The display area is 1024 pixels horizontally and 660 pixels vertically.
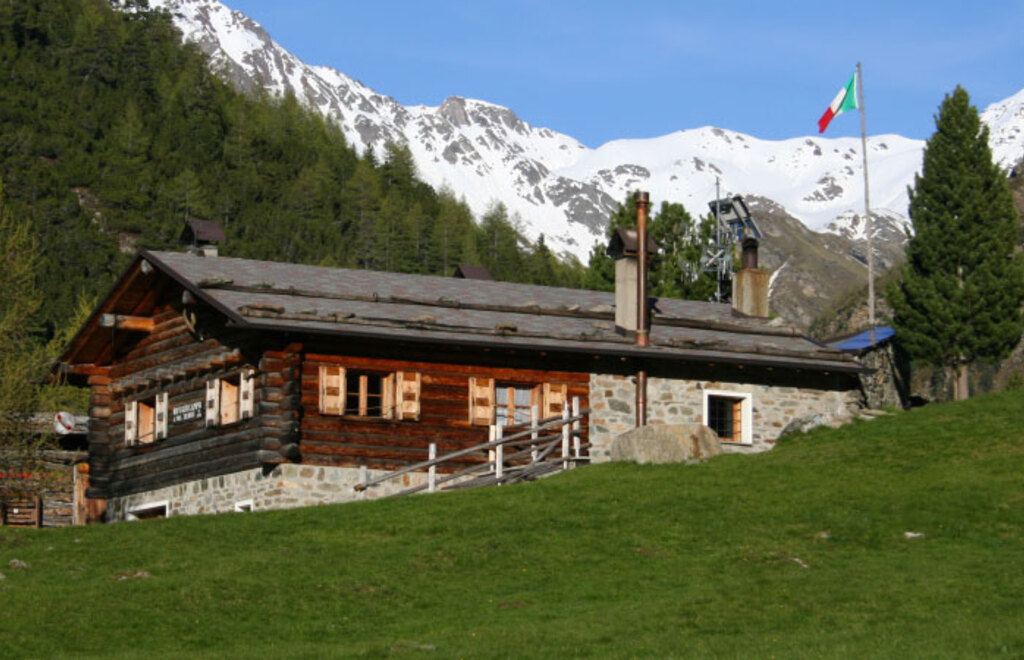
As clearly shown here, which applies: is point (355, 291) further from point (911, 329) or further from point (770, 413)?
point (911, 329)

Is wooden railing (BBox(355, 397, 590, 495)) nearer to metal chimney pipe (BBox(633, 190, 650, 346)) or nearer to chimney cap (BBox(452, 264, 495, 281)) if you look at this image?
metal chimney pipe (BBox(633, 190, 650, 346))

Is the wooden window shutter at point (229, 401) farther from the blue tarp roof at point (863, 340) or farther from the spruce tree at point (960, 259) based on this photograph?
the spruce tree at point (960, 259)

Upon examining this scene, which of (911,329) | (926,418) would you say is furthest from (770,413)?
(911,329)

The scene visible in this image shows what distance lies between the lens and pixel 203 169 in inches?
6629

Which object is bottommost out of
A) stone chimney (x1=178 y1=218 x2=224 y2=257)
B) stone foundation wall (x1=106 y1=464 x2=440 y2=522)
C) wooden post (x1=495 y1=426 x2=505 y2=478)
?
stone foundation wall (x1=106 y1=464 x2=440 y2=522)

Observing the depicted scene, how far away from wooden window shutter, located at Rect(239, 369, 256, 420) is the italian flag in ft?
85.5

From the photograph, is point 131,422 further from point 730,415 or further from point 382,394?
point 730,415

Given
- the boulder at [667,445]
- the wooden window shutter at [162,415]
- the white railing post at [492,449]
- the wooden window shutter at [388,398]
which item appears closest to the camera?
the boulder at [667,445]

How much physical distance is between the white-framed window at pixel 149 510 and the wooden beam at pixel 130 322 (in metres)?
4.43

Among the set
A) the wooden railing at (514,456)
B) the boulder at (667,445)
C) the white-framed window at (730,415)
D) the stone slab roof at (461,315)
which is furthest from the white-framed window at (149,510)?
the white-framed window at (730,415)

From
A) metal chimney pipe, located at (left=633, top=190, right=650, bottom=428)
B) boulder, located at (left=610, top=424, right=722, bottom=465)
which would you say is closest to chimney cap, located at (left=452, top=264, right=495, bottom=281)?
metal chimney pipe, located at (left=633, top=190, right=650, bottom=428)

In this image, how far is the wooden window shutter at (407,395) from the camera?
35.6 meters

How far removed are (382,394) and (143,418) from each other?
760cm

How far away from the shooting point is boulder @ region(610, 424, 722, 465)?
33.4 metres
